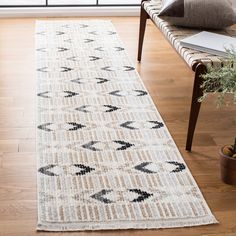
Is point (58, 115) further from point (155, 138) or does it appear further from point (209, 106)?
point (209, 106)

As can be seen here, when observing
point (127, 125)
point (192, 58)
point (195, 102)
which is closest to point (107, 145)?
point (127, 125)

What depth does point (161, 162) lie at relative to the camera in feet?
7.54

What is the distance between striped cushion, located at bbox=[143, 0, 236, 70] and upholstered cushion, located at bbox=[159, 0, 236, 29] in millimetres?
56

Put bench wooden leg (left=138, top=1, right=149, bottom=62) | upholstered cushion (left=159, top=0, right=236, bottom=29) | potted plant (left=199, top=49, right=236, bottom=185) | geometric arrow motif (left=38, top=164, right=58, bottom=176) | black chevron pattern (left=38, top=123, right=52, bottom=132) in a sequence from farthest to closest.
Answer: bench wooden leg (left=138, top=1, right=149, bottom=62), upholstered cushion (left=159, top=0, right=236, bottom=29), black chevron pattern (left=38, top=123, right=52, bottom=132), geometric arrow motif (left=38, top=164, right=58, bottom=176), potted plant (left=199, top=49, right=236, bottom=185)

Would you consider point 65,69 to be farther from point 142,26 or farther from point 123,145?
point 123,145

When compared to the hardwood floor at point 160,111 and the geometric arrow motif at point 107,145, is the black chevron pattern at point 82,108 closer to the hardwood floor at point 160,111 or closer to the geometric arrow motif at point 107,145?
the hardwood floor at point 160,111

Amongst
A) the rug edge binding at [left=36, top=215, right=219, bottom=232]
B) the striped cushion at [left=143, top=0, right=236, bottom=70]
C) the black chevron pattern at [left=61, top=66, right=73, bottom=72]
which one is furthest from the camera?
the black chevron pattern at [left=61, top=66, right=73, bottom=72]

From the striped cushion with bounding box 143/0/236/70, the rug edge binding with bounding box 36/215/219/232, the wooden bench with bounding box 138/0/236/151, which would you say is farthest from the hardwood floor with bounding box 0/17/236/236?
the striped cushion with bounding box 143/0/236/70

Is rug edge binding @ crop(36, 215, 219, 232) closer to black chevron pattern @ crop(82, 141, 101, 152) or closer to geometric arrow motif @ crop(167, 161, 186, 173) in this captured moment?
geometric arrow motif @ crop(167, 161, 186, 173)

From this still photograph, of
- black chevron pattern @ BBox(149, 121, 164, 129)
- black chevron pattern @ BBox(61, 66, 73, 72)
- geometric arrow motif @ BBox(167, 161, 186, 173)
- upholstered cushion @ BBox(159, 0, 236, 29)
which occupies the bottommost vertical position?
geometric arrow motif @ BBox(167, 161, 186, 173)

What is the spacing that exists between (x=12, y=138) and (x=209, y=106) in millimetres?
1138

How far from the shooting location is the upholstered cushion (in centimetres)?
276

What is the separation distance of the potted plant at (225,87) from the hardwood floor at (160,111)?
7 centimetres

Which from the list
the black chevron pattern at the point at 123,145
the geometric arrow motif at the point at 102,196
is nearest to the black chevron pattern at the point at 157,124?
the black chevron pattern at the point at 123,145
